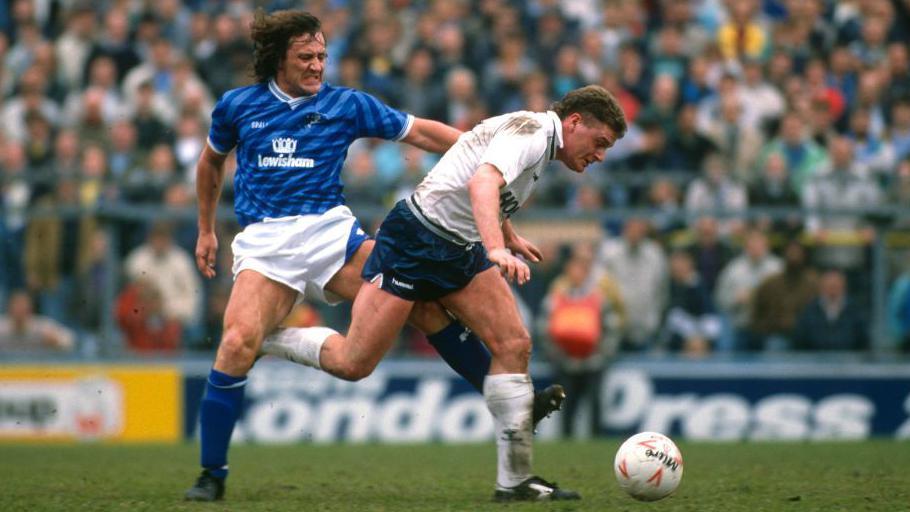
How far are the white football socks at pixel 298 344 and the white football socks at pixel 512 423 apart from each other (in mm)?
911

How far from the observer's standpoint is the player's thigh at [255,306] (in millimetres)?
7246

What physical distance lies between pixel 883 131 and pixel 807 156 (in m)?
1.25

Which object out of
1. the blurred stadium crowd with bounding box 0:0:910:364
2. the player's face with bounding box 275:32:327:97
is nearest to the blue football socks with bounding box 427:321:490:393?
the player's face with bounding box 275:32:327:97

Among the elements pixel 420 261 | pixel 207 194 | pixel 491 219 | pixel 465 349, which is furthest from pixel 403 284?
pixel 207 194

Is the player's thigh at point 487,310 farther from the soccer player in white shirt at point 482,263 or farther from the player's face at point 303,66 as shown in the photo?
the player's face at point 303,66

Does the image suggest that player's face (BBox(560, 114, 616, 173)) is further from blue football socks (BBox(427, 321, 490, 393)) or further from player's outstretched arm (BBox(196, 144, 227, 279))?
player's outstretched arm (BBox(196, 144, 227, 279))

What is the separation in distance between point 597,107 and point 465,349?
139 centimetres

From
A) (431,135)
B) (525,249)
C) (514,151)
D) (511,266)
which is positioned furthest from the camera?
(431,135)

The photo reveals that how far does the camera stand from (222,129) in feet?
24.9

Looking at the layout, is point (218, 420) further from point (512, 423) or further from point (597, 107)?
point (597, 107)

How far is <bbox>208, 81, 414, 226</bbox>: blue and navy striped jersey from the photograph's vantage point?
752cm

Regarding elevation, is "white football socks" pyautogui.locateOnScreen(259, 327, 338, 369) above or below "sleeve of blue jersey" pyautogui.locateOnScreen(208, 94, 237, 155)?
below

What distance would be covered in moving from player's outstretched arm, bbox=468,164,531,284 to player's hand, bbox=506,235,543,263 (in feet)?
1.68

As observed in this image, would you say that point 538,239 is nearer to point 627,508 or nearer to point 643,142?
point 643,142
